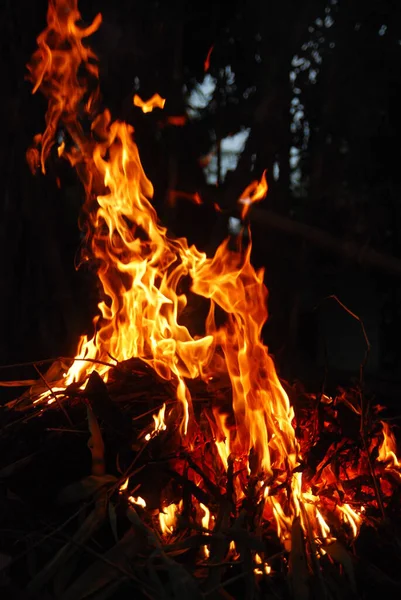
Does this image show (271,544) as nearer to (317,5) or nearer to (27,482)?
(27,482)

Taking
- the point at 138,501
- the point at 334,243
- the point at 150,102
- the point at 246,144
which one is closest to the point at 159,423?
the point at 138,501

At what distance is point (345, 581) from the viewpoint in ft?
5.79

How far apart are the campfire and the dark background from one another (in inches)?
70.2

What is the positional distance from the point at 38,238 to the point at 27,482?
121 inches

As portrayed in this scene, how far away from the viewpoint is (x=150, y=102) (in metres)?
4.66

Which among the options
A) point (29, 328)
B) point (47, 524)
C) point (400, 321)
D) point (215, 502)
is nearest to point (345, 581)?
point (215, 502)

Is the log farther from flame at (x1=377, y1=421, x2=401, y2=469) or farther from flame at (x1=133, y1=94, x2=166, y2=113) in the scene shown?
flame at (x1=377, y1=421, x2=401, y2=469)

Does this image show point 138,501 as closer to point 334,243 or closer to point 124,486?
point 124,486

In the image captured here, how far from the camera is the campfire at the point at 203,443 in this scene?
1.81m

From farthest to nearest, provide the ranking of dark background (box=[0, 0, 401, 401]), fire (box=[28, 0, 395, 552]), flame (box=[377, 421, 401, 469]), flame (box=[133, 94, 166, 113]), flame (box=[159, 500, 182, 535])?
dark background (box=[0, 0, 401, 401]) → flame (box=[133, 94, 166, 113]) → flame (box=[377, 421, 401, 469]) → fire (box=[28, 0, 395, 552]) → flame (box=[159, 500, 182, 535])

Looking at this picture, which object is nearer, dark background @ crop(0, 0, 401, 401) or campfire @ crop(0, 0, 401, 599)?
campfire @ crop(0, 0, 401, 599)

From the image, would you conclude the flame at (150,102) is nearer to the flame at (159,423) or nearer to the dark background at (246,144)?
the dark background at (246,144)

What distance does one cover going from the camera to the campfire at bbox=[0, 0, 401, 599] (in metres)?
1.81

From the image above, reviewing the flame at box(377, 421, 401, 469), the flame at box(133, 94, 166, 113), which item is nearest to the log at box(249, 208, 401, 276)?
the flame at box(133, 94, 166, 113)
